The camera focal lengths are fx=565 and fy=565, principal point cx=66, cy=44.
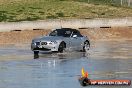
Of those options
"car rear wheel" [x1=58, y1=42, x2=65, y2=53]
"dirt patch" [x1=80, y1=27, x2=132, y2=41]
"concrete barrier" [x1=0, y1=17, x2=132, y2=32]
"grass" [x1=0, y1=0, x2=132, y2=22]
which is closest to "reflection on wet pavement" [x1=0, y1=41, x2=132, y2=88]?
"car rear wheel" [x1=58, y1=42, x2=65, y2=53]

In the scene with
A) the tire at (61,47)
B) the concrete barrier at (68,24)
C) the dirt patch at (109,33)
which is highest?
the tire at (61,47)

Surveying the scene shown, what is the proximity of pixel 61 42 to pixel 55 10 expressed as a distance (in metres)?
27.9

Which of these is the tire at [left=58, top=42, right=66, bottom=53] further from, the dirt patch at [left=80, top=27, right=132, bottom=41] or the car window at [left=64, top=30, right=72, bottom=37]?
the dirt patch at [left=80, top=27, right=132, bottom=41]

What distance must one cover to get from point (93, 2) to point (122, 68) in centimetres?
4326

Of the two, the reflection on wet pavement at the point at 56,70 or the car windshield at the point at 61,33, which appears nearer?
the reflection on wet pavement at the point at 56,70

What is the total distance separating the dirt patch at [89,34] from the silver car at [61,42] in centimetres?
1180

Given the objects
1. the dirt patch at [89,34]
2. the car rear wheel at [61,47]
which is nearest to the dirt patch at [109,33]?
the dirt patch at [89,34]

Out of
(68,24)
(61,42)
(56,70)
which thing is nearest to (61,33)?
(61,42)

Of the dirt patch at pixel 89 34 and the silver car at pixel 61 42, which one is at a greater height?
the silver car at pixel 61 42

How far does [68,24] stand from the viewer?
4912 cm

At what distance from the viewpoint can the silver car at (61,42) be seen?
97.3 ft

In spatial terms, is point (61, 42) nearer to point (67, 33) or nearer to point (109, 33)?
point (67, 33)

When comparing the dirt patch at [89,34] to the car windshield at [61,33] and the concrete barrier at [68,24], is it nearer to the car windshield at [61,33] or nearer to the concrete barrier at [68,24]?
the concrete barrier at [68,24]

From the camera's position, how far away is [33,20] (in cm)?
5069
